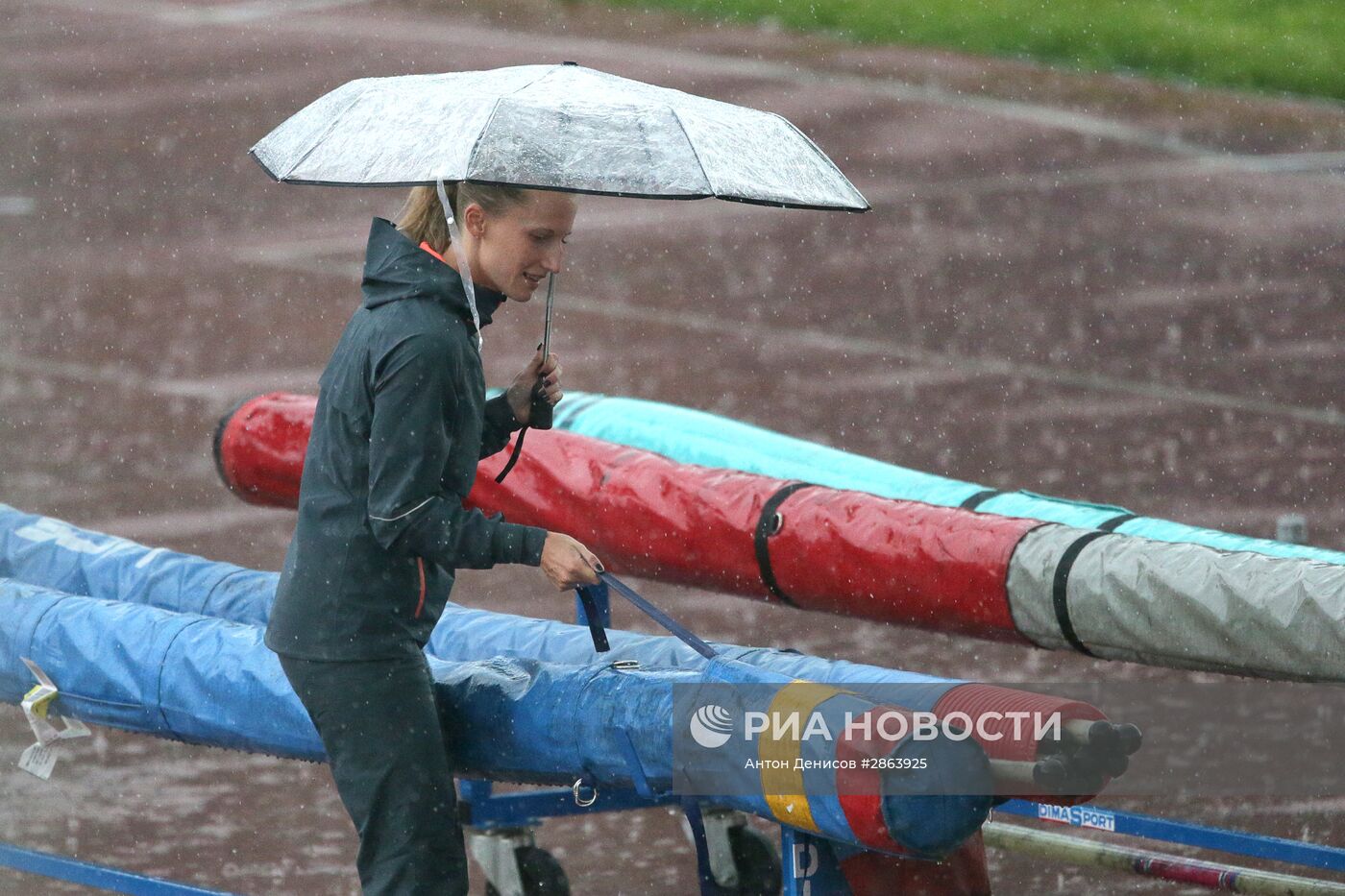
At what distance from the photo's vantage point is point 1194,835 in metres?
4.58

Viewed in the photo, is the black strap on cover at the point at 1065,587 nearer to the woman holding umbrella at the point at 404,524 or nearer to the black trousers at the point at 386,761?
the woman holding umbrella at the point at 404,524

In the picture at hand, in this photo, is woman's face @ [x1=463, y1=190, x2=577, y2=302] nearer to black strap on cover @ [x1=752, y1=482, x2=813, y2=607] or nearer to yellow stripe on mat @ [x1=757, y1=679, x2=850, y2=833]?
yellow stripe on mat @ [x1=757, y1=679, x2=850, y2=833]

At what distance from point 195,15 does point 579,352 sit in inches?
342

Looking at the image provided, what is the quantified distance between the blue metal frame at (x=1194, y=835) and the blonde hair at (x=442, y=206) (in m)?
1.74

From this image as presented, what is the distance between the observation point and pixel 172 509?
7.66 metres

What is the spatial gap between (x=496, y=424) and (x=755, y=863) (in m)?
1.34

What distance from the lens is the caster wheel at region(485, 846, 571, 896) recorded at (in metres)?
4.84

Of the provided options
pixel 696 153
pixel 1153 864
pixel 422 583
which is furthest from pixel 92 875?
pixel 1153 864

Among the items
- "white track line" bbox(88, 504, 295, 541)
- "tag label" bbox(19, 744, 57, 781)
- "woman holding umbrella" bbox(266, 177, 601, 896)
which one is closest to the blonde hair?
"woman holding umbrella" bbox(266, 177, 601, 896)

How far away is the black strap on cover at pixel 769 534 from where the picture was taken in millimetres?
5164

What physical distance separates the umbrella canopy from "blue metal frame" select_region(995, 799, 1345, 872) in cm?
151

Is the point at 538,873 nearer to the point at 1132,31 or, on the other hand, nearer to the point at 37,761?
the point at 37,761

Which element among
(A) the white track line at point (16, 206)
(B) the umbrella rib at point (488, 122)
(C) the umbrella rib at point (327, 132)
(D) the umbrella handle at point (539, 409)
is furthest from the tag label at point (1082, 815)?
(A) the white track line at point (16, 206)

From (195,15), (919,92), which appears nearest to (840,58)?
(919,92)
